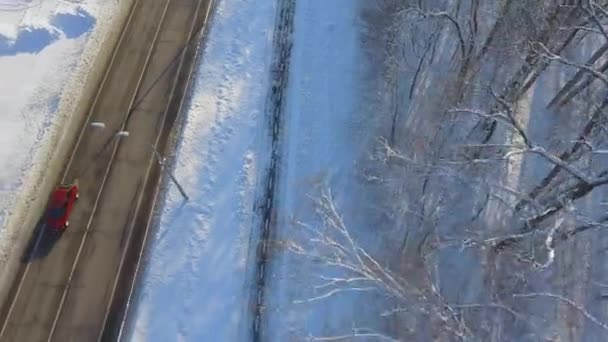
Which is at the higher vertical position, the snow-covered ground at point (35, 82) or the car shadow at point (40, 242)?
the snow-covered ground at point (35, 82)

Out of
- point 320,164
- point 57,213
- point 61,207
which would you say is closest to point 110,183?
point 61,207

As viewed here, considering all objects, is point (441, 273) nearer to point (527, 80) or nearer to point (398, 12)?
point (527, 80)

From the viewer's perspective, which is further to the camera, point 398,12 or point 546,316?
point 398,12

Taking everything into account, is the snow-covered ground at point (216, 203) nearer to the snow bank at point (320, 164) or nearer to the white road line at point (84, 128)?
the snow bank at point (320, 164)

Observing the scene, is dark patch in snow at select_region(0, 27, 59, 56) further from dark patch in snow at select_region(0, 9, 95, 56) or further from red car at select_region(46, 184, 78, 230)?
red car at select_region(46, 184, 78, 230)

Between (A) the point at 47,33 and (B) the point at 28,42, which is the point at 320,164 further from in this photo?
(B) the point at 28,42

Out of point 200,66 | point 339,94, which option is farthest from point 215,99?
point 339,94

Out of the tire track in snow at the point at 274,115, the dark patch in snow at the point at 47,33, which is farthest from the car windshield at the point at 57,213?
the dark patch in snow at the point at 47,33

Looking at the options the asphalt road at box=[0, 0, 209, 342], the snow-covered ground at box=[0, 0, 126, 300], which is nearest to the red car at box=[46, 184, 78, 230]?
the asphalt road at box=[0, 0, 209, 342]
